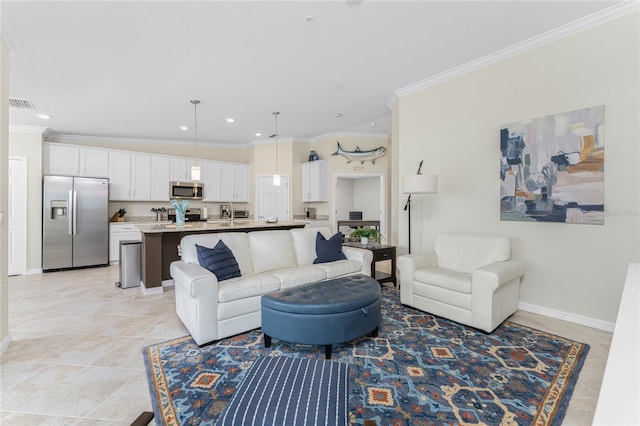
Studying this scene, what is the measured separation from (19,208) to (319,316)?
615 cm

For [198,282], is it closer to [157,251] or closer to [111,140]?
[157,251]

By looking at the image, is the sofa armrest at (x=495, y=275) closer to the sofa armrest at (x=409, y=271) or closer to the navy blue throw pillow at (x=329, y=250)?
the sofa armrest at (x=409, y=271)

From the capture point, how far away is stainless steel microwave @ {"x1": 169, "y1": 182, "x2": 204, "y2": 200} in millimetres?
6887

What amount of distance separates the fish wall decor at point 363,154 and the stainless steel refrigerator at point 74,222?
4909mm

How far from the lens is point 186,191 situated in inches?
277

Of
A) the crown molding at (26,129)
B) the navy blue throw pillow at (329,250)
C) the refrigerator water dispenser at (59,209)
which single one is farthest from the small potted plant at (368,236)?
the crown molding at (26,129)

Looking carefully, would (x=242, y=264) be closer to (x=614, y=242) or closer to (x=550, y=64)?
(x=614, y=242)

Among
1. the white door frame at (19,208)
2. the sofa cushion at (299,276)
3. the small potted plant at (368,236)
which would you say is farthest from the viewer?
the white door frame at (19,208)

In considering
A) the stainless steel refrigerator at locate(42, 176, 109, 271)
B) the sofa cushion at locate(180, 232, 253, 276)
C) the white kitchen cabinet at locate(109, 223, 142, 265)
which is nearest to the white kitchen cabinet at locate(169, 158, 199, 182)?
the stainless steel refrigerator at locate(42, 176, 109, 271)

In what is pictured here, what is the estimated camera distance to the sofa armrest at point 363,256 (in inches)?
145

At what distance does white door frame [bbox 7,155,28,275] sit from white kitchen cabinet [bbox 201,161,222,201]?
3152 millimetres

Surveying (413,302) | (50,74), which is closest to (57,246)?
(50,74)

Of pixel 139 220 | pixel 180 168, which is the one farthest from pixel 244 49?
pixel 139 220

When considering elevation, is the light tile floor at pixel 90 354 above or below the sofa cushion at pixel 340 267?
below
